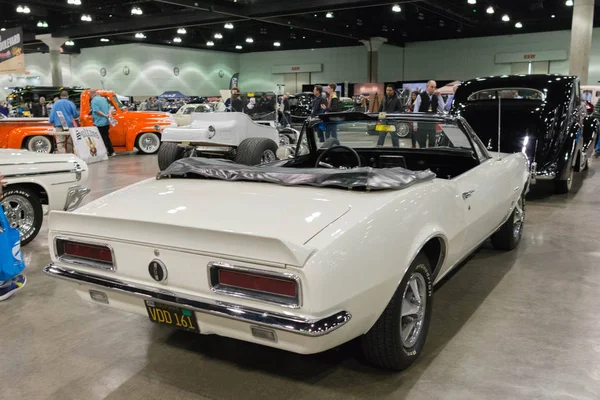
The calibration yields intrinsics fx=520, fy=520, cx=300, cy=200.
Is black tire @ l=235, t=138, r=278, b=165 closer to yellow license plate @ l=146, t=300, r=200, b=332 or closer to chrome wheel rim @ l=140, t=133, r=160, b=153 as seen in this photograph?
yellow license plate @ l=146, t=300, r=200, b=332

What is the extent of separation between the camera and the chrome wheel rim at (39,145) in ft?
41.6

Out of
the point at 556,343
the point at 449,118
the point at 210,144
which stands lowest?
the point at 556,343

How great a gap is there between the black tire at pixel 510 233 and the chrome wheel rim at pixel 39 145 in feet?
37.4

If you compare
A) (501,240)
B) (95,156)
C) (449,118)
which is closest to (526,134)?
(501,240)

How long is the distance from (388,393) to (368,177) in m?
1.08

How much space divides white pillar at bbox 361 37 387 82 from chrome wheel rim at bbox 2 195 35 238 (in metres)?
27.9

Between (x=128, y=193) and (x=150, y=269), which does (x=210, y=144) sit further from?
(x=150, y=269)

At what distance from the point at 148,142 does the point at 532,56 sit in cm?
2327

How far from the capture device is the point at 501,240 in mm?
4832

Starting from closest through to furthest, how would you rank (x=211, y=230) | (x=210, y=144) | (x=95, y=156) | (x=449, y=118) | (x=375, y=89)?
(x=211, y=230)
(x=449, y=118)
(x=210, y=144)
(x=95, y=156)
(x=375, y=89)

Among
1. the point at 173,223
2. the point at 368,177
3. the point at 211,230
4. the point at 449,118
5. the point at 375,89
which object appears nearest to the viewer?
the point at 211,230

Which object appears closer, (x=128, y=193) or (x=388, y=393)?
(x=388, y=393)

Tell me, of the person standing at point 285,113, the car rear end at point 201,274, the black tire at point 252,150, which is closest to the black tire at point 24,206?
the car rear end at point 201,274

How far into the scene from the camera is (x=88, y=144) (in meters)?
12.1
